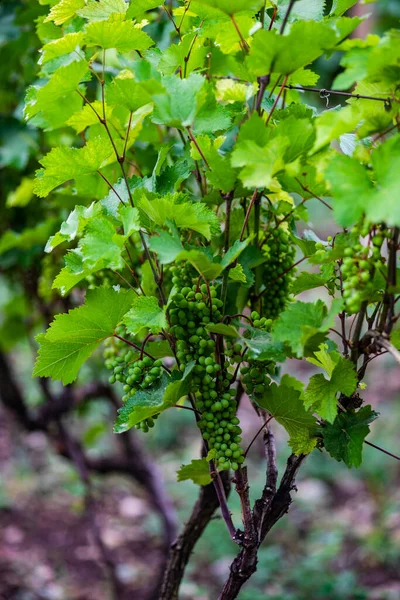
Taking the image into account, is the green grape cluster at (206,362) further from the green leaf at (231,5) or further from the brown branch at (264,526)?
the green leaf at (231,5)

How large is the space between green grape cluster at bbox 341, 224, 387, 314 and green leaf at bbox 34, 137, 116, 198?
1.11 feet

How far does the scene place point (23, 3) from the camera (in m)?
1.70

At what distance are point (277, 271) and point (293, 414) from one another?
0.24 m

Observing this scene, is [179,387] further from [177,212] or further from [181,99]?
[181,99]

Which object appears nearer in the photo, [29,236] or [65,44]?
[65,44]

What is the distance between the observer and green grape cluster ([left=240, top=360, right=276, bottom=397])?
775mm

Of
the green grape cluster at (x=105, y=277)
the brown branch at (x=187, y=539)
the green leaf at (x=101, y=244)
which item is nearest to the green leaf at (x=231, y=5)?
the green leaf at (x=101, y=244)

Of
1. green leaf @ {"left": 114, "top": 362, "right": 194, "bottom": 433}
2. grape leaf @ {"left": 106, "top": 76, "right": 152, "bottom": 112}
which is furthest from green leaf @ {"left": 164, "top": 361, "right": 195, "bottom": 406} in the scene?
grape leaf @ {"left": 106, "top": 76, "right": 152, "bottom": 112}

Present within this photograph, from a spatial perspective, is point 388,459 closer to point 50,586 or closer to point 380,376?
point 380,376

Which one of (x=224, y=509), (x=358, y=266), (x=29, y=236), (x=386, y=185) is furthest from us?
(x=29, y=236)

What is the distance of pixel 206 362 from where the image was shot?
0.74 meters

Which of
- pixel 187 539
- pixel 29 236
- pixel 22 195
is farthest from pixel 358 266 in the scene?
pixel 22 195

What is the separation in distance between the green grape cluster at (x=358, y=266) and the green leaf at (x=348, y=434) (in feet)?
0.57

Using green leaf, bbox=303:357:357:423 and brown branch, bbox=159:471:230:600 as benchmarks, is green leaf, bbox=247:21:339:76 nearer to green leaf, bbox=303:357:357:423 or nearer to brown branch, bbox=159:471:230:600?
green leaf, bbox=303:357:357:423
